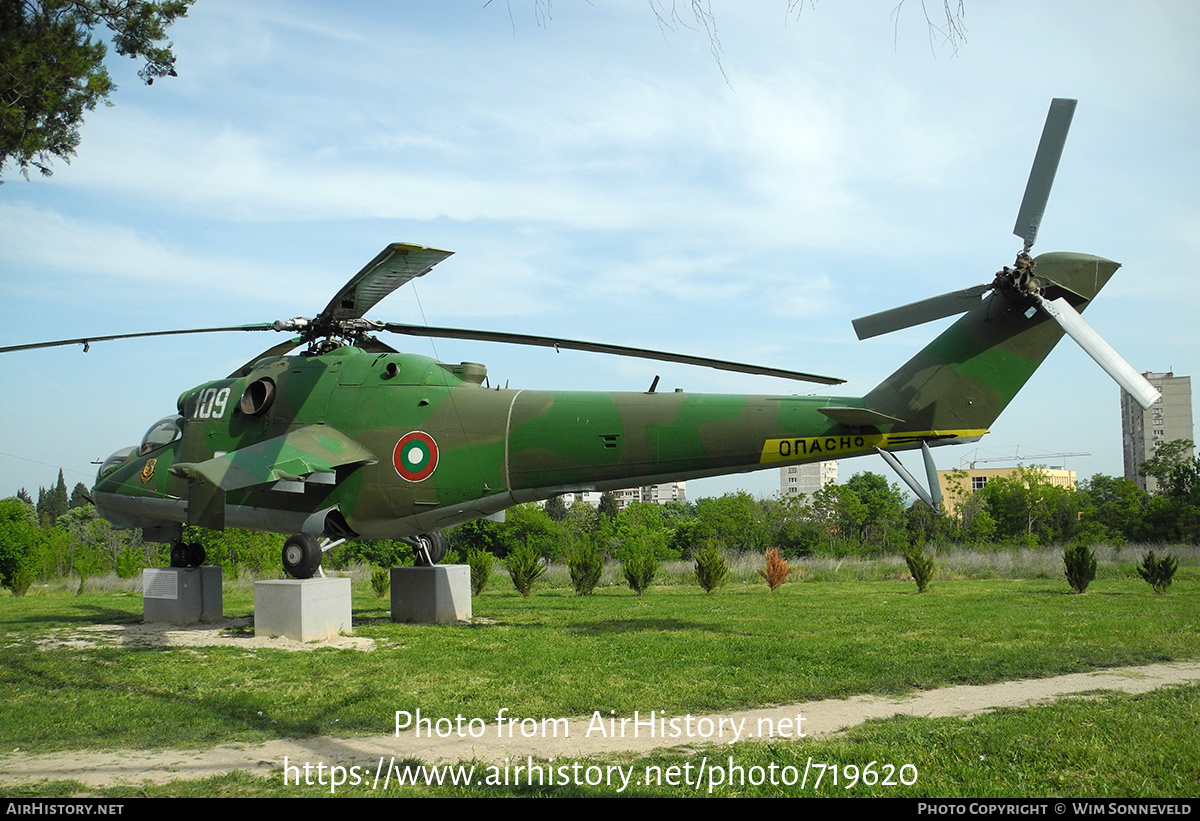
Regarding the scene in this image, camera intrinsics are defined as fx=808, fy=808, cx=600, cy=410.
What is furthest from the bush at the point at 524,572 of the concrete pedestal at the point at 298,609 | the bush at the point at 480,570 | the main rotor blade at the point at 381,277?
the main rotor blade at the point at 381,277

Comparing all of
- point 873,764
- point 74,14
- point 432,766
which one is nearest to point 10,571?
point 74,14

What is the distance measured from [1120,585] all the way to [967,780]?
62.1 ft

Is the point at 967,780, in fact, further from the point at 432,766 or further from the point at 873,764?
the point at 432,766

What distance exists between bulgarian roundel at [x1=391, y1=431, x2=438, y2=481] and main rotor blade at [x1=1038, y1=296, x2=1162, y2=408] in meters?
8.38

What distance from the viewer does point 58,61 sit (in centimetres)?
752

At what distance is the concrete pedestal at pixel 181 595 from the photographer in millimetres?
13773

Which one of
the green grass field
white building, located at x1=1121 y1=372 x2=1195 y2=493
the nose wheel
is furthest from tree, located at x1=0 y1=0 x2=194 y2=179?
white building, located at x1=1121 y1=372 x2=1195 y2=493

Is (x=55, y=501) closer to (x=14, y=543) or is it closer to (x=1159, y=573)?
(x=14, y=543)

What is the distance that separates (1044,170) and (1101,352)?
2.13 m

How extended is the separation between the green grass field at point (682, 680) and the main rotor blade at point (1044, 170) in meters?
5.07

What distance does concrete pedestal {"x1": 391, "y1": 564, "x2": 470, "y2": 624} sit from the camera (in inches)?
538

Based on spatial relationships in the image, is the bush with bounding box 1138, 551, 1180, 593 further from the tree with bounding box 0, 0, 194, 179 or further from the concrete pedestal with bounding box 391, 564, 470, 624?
the tree with bounding box 0, 0, 194, 179

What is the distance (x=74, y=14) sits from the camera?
7.66m
